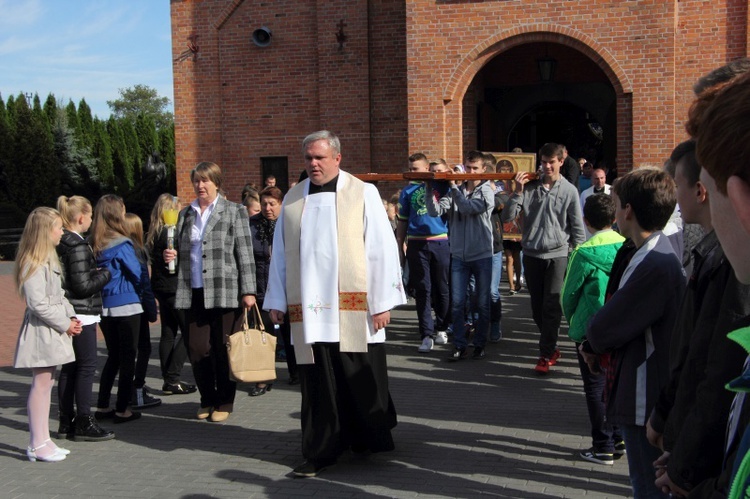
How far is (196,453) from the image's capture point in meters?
6.11

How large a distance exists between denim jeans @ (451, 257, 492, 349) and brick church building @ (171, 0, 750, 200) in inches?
284

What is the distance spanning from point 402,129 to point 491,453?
12.2 metres

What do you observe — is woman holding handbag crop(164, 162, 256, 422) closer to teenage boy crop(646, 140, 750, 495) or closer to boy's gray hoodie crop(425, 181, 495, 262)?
boy's gray hoodie crop(425, 181, 495, 262)

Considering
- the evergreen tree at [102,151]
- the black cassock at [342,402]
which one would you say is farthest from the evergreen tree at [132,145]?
the black cassock at [342,402]

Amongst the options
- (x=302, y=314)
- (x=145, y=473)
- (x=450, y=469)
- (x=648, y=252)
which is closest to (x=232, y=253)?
(x=302, y=314)

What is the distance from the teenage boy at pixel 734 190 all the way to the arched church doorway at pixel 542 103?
16373mm

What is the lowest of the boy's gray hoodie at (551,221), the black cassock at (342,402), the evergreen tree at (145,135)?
the black cassock at (342,402)

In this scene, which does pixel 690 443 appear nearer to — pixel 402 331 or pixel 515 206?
pixel 515 206

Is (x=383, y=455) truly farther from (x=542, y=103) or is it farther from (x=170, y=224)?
(x=542, y=103)

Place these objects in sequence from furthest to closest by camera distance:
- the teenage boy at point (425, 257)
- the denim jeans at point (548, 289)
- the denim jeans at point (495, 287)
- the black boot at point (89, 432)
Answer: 1. the teenage boy at point (425, 257)
2. the denim jeans at point (495, 287)
3. the denim jeans at point (548, 289)
4. the black boot at point (89, 432)

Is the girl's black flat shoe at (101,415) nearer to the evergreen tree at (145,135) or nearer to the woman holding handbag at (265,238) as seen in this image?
the woman holding handbag at (265,238)

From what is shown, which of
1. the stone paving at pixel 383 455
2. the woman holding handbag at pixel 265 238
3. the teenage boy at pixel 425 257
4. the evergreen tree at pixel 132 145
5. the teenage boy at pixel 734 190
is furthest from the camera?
the evergreen tree at pixel 132 145

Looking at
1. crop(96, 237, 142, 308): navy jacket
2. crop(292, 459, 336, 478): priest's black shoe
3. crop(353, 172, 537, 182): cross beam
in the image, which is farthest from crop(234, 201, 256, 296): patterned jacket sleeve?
crop(292, 459, 336, 478): priest's black shoe

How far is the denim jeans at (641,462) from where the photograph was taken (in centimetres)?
396
